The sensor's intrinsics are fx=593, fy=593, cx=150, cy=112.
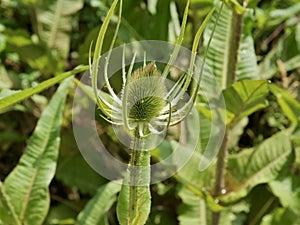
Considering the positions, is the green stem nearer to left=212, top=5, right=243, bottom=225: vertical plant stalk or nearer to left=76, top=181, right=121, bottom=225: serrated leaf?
left=212, top=5, right=243, bottom=225: vertical plant stalk

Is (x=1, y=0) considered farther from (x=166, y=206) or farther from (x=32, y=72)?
(x=166, y=206)

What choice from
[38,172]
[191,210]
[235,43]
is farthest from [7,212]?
[235,43]

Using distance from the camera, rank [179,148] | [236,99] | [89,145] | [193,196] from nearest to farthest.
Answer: [236,99]
[179,148]
[193,196]
[89,145]

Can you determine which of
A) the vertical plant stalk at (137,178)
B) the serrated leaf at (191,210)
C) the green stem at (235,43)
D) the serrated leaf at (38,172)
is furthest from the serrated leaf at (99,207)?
the vertical plant stalk at (137,178)

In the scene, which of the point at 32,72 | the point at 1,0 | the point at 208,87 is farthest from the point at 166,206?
the point at 1,0

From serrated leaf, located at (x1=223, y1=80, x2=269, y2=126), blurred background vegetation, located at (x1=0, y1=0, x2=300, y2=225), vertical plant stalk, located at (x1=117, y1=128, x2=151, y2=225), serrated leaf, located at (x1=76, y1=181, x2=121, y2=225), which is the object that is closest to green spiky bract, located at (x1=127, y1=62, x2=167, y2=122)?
vertical plant stalk, located at (x1=117, y1=128, x2=151, y2=225)

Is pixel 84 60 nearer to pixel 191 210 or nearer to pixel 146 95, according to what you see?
pixel 191 210

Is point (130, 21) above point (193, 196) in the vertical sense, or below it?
above
